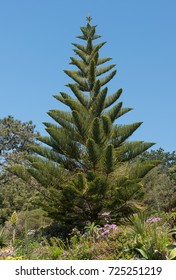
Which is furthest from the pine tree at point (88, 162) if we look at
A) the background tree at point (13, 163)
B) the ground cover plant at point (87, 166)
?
the background tree at point (13, 163)

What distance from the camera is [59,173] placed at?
50.1ft

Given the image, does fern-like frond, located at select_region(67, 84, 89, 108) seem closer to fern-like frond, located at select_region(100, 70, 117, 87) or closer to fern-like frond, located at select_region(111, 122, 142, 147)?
fern-like frond, located at select_region(100, 70, 117, 87)

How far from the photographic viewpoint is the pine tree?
Result: 1423cm

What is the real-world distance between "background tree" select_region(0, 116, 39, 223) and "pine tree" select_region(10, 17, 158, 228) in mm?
6620

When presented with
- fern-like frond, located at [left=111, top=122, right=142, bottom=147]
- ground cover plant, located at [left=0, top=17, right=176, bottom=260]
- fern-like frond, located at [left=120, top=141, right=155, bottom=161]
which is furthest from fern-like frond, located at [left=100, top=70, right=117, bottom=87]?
fern-like frond, located at [left=120, top=141, right=155, bottom=161]

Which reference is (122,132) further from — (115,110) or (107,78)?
(107,78)

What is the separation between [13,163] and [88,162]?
9818 mm

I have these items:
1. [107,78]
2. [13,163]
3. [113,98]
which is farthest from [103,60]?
[13,163]

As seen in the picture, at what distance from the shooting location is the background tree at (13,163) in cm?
2480

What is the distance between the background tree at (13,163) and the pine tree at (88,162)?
6.62 metres

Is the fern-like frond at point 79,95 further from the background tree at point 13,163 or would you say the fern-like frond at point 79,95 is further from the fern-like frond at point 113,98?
the background tree at point 13,163

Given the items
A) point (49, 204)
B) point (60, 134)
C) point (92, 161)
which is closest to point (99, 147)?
point (92, 161)
